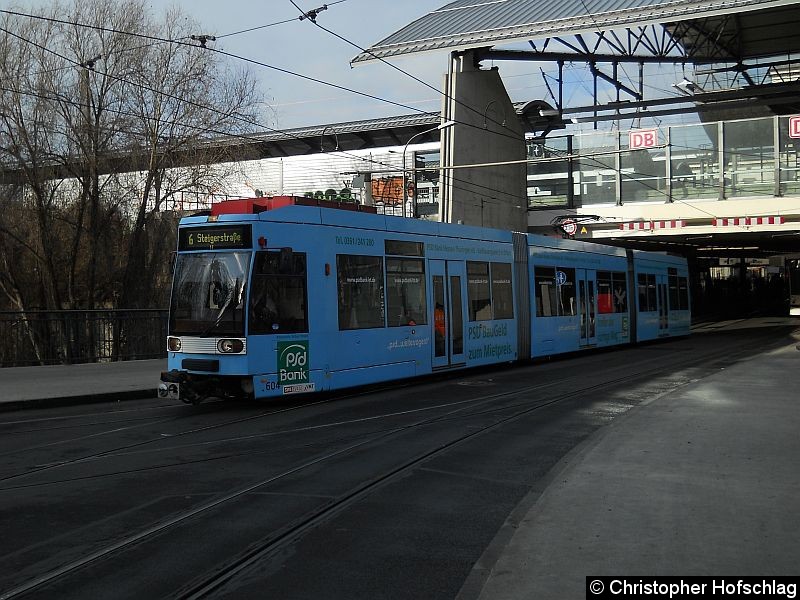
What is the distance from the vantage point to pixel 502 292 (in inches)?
833

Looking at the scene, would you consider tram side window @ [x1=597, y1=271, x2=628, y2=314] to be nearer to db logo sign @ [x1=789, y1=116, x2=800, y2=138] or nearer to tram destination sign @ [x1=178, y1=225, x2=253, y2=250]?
db logo sign @ [x1=789, y1=116, x2=800, y2=138]

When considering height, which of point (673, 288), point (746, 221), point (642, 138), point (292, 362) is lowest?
point (292, 362)

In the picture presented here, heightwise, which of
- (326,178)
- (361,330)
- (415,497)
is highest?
(326,178)

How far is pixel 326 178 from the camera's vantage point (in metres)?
63.8

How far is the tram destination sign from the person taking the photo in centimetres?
1373

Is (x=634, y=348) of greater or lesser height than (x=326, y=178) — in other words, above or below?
below

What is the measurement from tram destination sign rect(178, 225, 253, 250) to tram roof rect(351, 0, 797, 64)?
14.9 m

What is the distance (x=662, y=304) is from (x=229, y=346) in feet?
76.8

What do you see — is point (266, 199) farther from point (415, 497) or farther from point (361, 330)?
point (415, 497)

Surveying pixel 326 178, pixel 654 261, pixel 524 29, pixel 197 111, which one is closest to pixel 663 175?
pixel 654 261

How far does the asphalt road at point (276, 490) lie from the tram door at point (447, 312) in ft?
8.42

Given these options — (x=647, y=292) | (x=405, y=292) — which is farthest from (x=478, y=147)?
(x=405, y=292)

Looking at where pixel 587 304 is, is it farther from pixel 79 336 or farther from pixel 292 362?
pixel 79 336

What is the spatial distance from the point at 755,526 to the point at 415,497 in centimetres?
303
